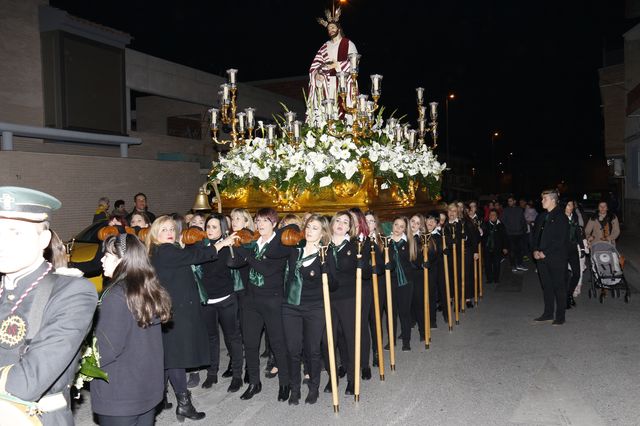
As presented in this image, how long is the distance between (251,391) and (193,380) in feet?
3.14

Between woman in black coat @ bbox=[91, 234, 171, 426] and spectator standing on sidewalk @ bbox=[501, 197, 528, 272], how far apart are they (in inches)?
513

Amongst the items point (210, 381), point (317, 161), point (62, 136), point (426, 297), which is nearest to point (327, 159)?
point (317, 161)

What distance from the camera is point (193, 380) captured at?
664 cm

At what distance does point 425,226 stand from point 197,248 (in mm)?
4270

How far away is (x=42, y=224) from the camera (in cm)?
265

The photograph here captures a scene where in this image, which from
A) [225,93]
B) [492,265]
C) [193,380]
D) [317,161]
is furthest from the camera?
[492,265]

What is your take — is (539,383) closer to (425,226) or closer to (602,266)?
(425,226)

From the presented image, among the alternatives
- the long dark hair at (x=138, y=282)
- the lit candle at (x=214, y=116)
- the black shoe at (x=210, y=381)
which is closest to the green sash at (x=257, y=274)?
the black shoe at (x=210, y=381)

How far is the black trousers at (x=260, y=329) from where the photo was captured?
6.00 meters

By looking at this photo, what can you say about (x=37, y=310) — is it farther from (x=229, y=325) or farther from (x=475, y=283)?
(x=475, y=283)

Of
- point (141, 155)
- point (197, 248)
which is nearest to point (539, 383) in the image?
point (197, 248)

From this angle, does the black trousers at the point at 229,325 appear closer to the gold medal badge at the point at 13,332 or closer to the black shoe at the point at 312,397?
the black shoe at the point at 312,397


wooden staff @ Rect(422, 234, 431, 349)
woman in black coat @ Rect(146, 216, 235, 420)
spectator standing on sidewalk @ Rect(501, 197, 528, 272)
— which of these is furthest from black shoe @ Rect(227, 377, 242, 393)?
spectator standing on sidewalk @ Rect(501, 197, 528, 272)

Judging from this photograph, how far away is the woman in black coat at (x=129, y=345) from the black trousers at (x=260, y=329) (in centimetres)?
233
